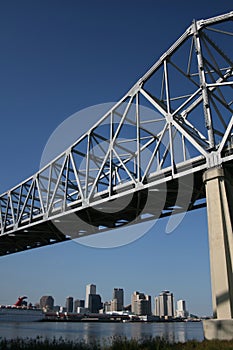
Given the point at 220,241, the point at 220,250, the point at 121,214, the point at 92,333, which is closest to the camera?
the point at 220,250

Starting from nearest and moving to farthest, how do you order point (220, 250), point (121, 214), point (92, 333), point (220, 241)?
point (220, 250) → point (220, 241) → point (121, 214) → point (92, 333)

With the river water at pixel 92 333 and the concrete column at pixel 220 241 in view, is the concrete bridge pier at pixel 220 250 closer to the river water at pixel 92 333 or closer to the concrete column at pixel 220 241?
the concrete column at pixel 220 241

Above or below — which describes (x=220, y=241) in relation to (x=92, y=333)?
above

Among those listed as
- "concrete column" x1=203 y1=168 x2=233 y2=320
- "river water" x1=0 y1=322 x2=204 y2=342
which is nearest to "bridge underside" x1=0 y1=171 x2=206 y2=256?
"concrete column" x1=203 y1=168 x2=233 y2=320

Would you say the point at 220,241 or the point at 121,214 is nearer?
the point at 220,241

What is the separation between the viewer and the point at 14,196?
1969 inches

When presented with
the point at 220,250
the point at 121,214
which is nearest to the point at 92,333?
the point at 121,214

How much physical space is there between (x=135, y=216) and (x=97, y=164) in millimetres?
6888

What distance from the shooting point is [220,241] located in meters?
16.6

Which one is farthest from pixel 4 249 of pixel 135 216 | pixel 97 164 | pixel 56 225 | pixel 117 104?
pixel 117 104

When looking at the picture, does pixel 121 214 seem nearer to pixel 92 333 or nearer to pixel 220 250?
pixel 220 250

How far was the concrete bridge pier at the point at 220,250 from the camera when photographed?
15352 mm

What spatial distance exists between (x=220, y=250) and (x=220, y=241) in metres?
0.40

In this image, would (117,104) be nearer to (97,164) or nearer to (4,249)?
(97,164)
